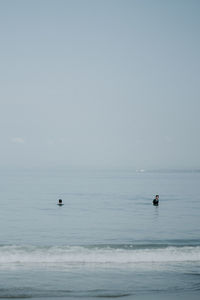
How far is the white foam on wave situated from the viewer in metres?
23.6

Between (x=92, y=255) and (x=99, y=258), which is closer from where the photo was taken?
(x=99, y=258)

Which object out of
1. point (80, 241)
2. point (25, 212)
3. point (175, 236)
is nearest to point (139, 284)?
point (80, 241)

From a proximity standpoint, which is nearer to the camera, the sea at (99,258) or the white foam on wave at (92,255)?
the sea at (99,258)

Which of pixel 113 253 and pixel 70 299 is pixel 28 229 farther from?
pixel 70 299

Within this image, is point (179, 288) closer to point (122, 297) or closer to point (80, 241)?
point (122, 297)

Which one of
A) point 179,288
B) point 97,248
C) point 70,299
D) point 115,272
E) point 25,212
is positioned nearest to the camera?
point 70,299

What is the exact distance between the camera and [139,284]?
1831cm

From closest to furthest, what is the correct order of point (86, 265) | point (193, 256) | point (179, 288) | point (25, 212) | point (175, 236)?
point (179, 288) < point (86, 265) < point (193, 256) < point (175, 236) < point (25, 212)

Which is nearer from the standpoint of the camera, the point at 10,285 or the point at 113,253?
the point at 10,285

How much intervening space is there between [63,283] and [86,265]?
4218 mm

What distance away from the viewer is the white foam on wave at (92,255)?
77.4 feet

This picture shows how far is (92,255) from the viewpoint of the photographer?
24.9 metres

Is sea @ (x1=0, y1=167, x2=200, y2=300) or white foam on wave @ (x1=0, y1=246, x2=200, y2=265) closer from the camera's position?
sea @ (x1=0, y1=167, x2=200, y2=300)

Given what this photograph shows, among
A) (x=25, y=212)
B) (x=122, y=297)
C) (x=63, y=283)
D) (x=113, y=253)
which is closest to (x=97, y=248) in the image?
(x=113, y=253)
